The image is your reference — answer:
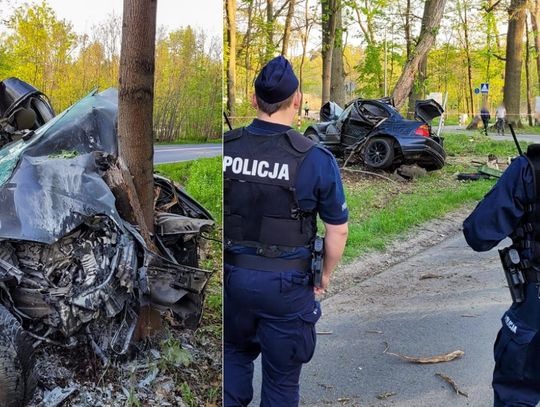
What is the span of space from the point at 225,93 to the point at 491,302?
12.5 feet

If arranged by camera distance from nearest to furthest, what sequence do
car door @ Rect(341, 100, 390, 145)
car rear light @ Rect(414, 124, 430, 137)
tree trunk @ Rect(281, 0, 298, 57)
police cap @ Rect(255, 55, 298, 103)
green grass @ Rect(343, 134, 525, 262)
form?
police cap @ Rect(255, 55, 298, 103), tree trunk @ Rect(281, 0, 298, 57), green grass @ Rect(343, 134, 525, 262), car rear light @ Rect(414, 124, 430, 137), car door @ Rect(341, 100, 390, 145)

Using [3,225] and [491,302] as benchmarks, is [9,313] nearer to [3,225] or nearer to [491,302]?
[3,225]

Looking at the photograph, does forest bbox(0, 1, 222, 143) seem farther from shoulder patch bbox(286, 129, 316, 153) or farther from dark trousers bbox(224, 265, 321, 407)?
dark trousers bbox(224, 265, 321, 407)

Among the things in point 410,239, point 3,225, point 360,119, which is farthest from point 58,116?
point 360,119

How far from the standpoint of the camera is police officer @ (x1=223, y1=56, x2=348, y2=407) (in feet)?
6.50

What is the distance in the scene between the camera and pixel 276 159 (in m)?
1.97

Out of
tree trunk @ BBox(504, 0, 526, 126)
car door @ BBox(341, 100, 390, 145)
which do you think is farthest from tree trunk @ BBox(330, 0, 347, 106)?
tree trunk @ BBox(504, 0, 526, 126)

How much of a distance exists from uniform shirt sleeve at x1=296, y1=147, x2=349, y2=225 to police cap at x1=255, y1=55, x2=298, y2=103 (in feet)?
0.73

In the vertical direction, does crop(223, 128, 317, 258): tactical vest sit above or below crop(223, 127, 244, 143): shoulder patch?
below

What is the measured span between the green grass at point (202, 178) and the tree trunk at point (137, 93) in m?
0.06

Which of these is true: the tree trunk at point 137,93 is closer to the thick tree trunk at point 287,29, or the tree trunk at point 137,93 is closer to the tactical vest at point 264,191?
the tactical vest at point 264,191

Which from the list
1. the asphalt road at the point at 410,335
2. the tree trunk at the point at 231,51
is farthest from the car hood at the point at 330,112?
the tree trunk at the point at 231,51

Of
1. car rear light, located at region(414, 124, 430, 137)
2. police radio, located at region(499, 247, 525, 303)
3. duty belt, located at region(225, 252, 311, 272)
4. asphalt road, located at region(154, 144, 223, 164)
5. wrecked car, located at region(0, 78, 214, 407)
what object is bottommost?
police radio, located at region(499, 247, 525, 303)

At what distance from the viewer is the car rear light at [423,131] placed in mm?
8961
